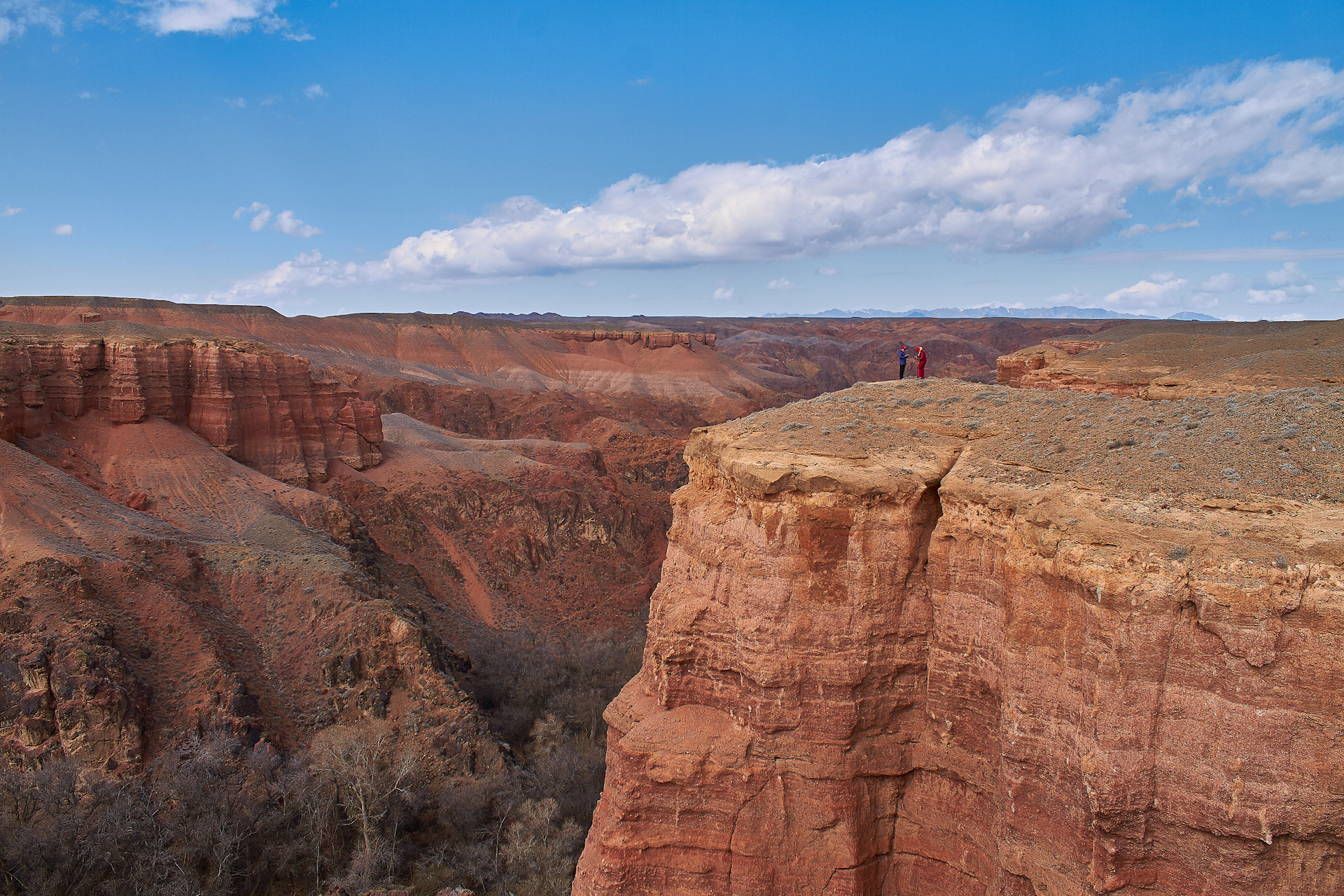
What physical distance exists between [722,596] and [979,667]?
2965mm

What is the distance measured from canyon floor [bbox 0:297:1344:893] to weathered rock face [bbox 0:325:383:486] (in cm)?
16

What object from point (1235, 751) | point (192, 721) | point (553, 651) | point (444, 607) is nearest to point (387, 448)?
point (444, 607)

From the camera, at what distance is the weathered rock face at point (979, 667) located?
634 cm

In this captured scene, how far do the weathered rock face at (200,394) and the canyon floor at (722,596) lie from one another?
0.16m

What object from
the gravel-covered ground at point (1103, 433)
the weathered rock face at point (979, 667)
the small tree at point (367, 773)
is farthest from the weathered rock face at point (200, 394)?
the gravel-covered ground at point (1103, 433)

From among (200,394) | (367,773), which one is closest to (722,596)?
(367,773)

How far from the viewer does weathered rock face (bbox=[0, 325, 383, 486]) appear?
29766 millimetres

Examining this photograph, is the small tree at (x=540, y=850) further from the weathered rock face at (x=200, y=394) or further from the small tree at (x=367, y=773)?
the weathered rock face at (x=200, y=394)

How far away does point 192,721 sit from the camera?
63.0ft

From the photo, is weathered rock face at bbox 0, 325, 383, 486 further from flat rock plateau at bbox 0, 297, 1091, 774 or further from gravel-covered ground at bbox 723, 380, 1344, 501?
gravel-covered ground at bbox 723, 380, 1344, 501

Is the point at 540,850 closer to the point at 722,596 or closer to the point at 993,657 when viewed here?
the point at 722,596

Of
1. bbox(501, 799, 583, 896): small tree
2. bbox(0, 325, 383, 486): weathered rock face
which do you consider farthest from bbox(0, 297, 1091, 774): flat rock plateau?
bbox(501, 799, 583, 896): small tree

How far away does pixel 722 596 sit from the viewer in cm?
957

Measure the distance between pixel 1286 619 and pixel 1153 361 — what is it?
85.1 ft
